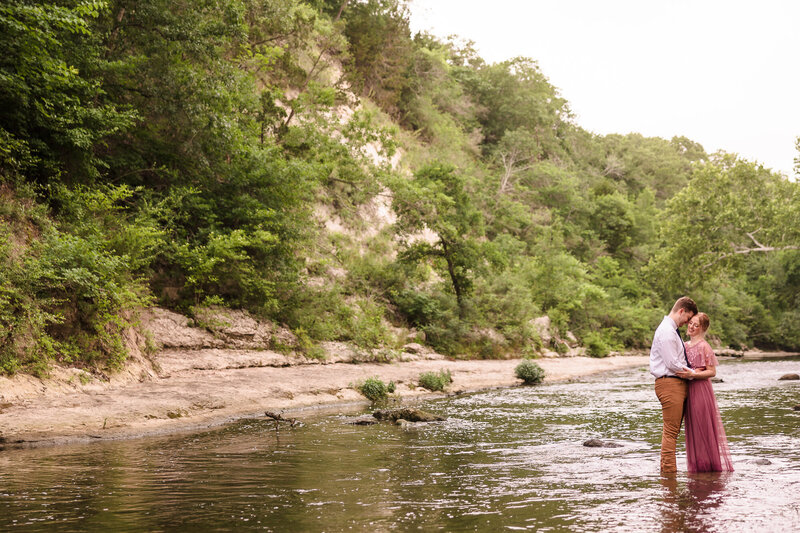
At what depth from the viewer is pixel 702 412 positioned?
Answer: 300 inches

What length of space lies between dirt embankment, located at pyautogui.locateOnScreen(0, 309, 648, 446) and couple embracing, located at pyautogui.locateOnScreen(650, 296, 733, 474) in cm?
867

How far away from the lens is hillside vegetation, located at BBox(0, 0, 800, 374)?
581 inches

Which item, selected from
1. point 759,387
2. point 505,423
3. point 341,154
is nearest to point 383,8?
point 341,154

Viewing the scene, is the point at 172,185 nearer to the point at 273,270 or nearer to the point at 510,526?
the point at 273,270

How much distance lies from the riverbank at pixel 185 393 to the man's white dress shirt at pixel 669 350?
872 centimetres

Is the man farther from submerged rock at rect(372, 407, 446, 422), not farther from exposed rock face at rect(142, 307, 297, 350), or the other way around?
exposed rock face at rect(142, 307, 297, 350)

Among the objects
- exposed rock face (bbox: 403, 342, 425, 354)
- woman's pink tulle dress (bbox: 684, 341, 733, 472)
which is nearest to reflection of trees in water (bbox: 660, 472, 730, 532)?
woman's pink tulle dress (bbox: 684, 341, 733, 472)

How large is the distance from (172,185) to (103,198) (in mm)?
3654

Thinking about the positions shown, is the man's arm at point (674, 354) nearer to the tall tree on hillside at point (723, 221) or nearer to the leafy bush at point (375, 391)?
the leafy bush at point (375, 391)

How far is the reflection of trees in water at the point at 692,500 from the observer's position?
220 inches

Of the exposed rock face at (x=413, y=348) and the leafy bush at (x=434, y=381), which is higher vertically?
the exposed rock face at (x=413, y=348)

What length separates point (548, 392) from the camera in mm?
20484

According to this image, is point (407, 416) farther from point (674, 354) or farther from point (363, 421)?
point (674, 354)

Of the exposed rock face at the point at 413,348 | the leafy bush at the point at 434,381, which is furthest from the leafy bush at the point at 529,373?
the leafy bush at the point at 434,381
